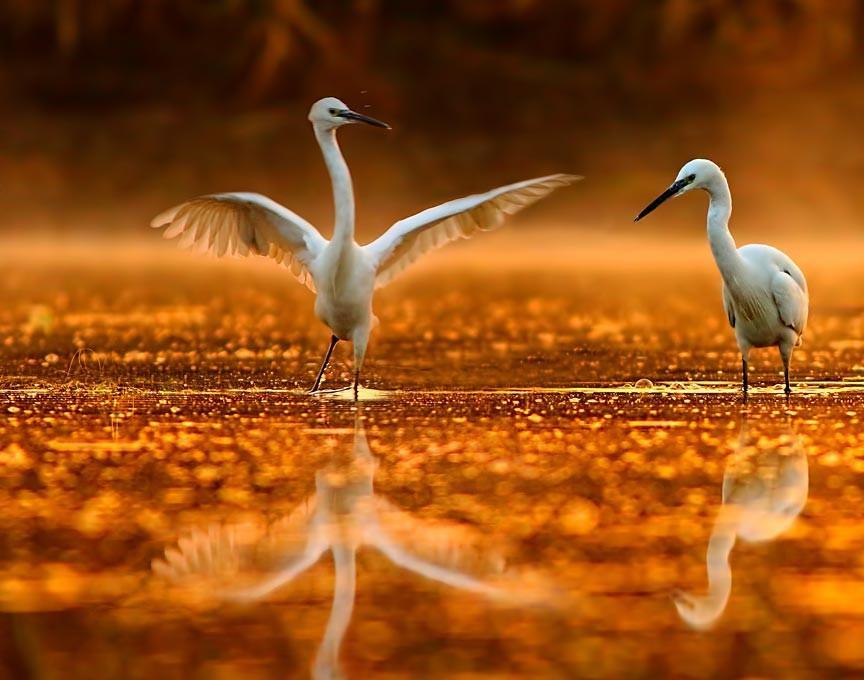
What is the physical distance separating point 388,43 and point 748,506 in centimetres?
2436

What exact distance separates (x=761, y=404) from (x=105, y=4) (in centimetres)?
2329

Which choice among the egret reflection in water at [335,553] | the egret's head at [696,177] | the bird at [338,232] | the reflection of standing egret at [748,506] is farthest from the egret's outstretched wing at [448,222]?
the egret reflection in water at [335,553]

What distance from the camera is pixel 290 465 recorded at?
6938mm

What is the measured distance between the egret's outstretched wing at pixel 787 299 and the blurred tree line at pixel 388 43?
19194 millimetres

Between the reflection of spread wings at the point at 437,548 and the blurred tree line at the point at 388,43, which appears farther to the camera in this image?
the blurred tree line at the point at 388,43

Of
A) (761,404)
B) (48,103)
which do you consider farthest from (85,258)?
(761,404)

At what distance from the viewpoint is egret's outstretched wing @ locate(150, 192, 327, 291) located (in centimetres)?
995

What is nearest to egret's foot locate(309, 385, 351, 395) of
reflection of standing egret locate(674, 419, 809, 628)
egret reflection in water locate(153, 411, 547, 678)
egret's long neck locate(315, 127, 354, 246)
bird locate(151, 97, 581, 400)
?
bird locate(151, 97, 581, 400)

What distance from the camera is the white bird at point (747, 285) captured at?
9469 mm

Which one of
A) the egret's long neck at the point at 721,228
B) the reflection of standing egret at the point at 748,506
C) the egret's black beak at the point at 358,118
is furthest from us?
the egret's long neck at the point at 721,228

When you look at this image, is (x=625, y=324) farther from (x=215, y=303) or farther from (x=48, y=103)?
(x=48, y=103)

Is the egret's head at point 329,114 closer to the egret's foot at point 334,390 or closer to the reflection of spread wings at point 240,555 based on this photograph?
the egret's foot at point 334,390

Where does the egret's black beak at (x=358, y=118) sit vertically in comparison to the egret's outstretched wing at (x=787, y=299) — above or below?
above

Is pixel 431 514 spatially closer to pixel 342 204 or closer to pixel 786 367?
pixel 342 204
